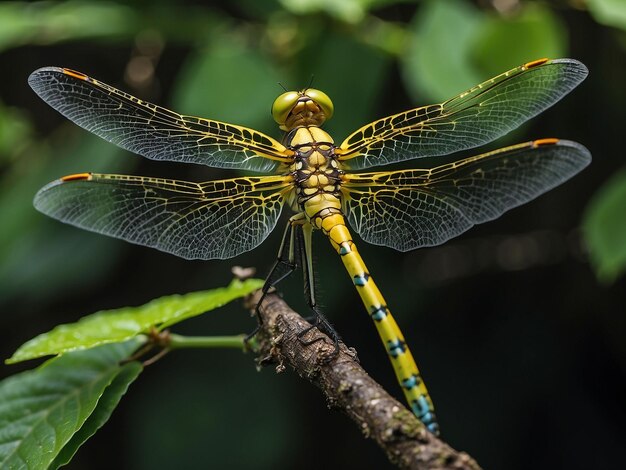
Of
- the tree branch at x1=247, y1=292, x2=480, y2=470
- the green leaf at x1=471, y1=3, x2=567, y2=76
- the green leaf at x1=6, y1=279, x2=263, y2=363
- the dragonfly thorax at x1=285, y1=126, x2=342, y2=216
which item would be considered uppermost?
the green leaf at x1=471, y1=3, x2=567, y2=76

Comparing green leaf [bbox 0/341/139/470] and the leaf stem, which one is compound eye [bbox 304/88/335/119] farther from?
green leaf [bbox 0/341/139/470]

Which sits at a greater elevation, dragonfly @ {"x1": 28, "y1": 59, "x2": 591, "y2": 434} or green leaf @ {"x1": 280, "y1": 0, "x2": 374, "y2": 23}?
green leaf @ {"x1": 280, "y1": 0, "x2": 374, "y2": 23}

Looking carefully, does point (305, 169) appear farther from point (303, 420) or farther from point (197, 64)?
point (303, 420)

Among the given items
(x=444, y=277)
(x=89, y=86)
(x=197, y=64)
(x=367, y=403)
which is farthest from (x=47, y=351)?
(x=444, y=277)

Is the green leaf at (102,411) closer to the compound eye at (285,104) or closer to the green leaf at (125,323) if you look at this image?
the green leaf at (125,323)

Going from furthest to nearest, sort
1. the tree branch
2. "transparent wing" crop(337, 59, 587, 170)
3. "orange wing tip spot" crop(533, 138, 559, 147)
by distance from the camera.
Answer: "transparent wing" crop(337, 59, 587, 170), "orange wing tip spot" crop(533, 138, 559, 147), the tree branch

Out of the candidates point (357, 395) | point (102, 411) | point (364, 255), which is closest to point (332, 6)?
point (364, 255)

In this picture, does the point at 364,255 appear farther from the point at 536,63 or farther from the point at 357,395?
the point at 357,395

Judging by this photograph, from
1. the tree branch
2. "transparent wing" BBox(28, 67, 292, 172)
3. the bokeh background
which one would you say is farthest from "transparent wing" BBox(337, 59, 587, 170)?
the tree branch
